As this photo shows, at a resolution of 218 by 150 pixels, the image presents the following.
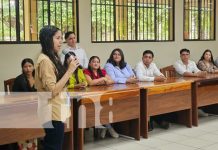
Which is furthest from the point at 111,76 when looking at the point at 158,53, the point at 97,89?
the point at 158,53

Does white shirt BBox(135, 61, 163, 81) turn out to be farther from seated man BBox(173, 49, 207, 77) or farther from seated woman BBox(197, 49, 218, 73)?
seated woman BBox(197, 49, 218, 73)

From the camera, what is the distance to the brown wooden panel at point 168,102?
434 cm

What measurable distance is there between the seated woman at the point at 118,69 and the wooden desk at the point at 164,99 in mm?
220

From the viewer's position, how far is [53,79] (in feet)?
7.41

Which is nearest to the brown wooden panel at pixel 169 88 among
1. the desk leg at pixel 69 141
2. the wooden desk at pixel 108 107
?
the wooden desk at pixel 108 107

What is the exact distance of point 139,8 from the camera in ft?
20.2

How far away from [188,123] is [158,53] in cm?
195

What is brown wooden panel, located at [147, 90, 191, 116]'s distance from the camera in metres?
4.34

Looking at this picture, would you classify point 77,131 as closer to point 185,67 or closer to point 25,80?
point 25,80

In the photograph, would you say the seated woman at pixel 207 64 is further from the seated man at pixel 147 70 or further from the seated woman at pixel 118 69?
the seated woman at pixel 118 69

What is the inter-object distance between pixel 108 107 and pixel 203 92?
180cm

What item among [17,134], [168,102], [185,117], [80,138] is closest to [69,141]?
[80,138]

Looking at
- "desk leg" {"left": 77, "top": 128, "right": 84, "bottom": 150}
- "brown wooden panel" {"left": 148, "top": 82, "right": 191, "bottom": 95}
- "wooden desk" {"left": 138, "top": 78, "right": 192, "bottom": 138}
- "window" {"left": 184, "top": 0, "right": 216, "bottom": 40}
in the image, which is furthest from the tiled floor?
"window" {"left": 184, "top": 0, "right": 216, "bottom": 40}

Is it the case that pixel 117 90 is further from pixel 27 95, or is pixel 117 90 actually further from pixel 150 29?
pixel 150 29
